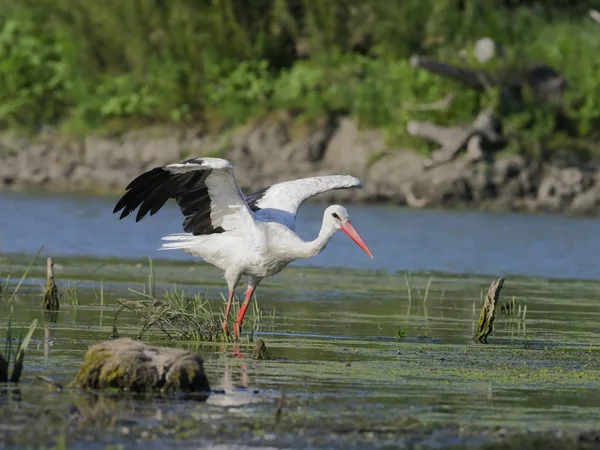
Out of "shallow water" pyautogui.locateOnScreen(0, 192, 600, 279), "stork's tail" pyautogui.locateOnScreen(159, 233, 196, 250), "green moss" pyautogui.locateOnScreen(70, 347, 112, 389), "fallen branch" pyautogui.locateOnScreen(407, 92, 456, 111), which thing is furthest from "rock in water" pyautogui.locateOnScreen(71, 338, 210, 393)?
"fallen branch" pyautogui.locateOnScreen(407, 92, 456, 111)

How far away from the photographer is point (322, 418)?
7.88 m

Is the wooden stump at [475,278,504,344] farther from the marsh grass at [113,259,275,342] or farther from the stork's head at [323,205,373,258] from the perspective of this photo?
the marsh grass at [113,259,275,342]

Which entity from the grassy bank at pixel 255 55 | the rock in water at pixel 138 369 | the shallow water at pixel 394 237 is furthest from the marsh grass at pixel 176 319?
the grassy bank at pixel 255 55

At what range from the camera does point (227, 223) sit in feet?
41.9

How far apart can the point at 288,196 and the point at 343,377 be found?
4.22 meters

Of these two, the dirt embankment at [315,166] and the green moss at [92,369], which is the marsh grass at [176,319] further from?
the dirt embankment at [315,166]

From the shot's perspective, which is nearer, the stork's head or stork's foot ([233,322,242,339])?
stork's foot ([233,322,242,339])

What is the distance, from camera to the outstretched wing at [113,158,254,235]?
11797 millimetres

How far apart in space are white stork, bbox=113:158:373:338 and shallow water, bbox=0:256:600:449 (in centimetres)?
66

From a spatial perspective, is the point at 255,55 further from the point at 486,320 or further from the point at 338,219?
the point at 486,320

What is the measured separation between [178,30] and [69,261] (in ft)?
59.6

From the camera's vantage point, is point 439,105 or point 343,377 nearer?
point 343,377

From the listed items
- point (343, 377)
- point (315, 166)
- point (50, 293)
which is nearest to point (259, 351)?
point (343, 377)

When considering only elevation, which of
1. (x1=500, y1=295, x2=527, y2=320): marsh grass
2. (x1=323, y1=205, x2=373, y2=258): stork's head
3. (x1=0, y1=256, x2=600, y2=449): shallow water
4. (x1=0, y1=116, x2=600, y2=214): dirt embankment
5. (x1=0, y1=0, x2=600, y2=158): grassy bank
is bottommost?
(x1=0, y1=256, x2=600, y2=449): shallow water
